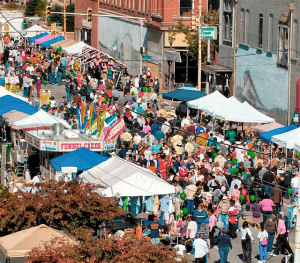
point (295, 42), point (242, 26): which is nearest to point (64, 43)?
point (242, 26)

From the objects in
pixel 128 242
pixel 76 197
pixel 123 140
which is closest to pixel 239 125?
pixel 123 140

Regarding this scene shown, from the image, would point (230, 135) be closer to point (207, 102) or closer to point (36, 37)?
point (207, 102)

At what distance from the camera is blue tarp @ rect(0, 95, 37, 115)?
1654 inches

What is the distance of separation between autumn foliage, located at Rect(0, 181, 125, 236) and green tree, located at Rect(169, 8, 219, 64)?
33.9m

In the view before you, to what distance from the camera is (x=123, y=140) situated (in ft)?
129

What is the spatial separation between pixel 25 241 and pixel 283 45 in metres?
25.8

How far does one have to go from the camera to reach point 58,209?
24125 millimetres

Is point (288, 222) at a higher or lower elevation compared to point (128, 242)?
lower

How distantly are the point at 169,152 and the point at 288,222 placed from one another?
889 cm

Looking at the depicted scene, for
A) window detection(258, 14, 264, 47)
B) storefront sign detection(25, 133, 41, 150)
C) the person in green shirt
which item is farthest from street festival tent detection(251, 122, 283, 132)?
window detection(258, 14, 264, 47)

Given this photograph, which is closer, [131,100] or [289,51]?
[289,51]

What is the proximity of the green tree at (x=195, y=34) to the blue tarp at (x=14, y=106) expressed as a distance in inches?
679

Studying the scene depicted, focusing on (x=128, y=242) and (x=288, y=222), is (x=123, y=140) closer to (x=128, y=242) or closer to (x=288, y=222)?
(x=288, y=222)

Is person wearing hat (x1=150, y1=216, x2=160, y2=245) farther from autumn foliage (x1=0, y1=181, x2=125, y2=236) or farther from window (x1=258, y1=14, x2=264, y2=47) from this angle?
window (x1=258, y1=14, x2=264, y2=47)
